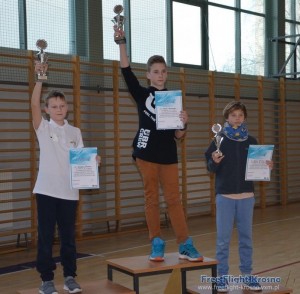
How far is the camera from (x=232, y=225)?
3.86 meters

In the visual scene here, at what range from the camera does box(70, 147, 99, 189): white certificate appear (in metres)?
3.41

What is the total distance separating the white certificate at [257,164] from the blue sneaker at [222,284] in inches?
27.4

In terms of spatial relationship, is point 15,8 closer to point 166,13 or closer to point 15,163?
→ point 15,163

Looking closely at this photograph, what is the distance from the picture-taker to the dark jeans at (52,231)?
3.41m

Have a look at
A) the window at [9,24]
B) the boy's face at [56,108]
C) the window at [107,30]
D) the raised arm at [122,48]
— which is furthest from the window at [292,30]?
the boy's face at [56,108]

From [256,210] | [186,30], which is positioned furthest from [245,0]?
[256,210]

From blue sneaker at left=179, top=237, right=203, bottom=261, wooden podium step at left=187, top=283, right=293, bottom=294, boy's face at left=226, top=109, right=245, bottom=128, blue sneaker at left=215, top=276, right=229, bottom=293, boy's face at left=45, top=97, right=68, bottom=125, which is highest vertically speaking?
boy's face at left=45, top=97, right=68, bottom=125

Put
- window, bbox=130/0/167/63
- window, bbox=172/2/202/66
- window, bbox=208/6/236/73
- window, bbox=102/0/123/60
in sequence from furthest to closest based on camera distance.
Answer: window, bbox=208/6/236/73
window, bbox=172/2/202/66
window, bbox=130/0/167/63
window, bbox=102/0/123/60

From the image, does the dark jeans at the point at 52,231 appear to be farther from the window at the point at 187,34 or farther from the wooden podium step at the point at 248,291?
the window at the point at 187,34

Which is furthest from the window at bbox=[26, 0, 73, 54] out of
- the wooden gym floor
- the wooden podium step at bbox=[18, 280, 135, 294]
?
the wooden podium step at bbox=[18, 280, 135, 294]

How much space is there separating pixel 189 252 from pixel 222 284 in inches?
12.0

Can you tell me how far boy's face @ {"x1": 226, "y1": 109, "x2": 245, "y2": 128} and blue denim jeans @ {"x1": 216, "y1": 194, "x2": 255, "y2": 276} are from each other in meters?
0.51

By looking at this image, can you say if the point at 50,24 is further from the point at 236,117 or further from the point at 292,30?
the point at 292,30

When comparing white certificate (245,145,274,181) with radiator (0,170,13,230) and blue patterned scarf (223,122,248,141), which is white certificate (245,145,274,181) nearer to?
blue patterned scarf (223,122,248,141)
